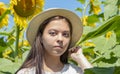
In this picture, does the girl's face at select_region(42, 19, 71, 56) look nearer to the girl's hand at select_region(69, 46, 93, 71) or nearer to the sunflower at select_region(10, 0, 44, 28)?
the girl's hand at select_region(69, 46, 93, 71)

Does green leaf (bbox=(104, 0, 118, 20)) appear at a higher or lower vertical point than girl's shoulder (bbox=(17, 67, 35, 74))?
higher

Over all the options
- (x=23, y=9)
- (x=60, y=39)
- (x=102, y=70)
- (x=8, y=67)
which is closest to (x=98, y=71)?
(x=102, y=70)

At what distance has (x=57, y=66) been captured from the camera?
5.58 feet

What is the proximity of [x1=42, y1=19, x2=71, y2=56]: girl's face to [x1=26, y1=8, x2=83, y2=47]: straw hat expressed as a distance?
5cm

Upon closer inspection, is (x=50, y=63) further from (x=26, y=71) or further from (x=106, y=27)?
(x=106, y=27)

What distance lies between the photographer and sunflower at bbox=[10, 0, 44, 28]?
6.27ft

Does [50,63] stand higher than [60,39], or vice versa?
[60,39]

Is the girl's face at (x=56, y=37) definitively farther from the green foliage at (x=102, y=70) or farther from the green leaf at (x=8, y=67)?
the green foliage at (x=102, y=70)

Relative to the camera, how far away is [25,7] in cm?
188

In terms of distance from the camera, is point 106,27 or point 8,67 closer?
point 106,27

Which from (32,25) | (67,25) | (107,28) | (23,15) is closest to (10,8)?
(23,15)

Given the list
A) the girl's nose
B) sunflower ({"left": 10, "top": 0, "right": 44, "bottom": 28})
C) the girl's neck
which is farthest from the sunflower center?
the girl's nose

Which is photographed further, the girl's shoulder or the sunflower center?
the sunflower center

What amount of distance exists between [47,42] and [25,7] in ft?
1.41
